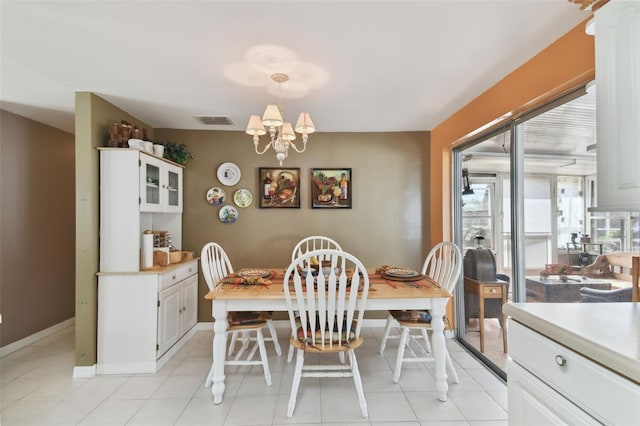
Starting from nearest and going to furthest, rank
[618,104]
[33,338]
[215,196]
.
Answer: [618,104] < [33,338] < [215,196]

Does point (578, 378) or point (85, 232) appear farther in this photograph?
point (85, 232)

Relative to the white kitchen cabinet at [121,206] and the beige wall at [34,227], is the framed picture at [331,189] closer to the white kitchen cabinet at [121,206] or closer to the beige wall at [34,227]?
the white kitchen cabinet at [121,206]

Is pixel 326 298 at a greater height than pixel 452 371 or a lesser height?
greater

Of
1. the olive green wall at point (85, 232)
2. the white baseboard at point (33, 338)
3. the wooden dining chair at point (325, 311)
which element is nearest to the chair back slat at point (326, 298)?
the wooden dining chair at point (325, 311)

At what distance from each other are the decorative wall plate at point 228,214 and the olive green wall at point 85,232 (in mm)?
1286

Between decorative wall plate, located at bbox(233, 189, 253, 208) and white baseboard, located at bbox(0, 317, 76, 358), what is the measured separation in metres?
2.52

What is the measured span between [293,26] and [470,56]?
1.21 m

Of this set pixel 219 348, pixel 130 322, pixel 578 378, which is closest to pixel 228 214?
pixel 130 322

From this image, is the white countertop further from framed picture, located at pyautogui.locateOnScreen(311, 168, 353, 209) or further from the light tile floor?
framed picture, located at pyautogui.locateOnScreen(311, 168, 353, 209)

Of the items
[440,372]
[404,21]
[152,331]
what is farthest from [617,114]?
[152,331]

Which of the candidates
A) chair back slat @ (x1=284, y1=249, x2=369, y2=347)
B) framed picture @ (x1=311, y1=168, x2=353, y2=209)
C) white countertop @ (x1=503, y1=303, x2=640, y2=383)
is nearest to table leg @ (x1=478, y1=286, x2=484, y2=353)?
chair back slat @ (x1=284, y1=249, x2=369, y2=347)

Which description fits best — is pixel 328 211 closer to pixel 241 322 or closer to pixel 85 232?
pixel 241 322

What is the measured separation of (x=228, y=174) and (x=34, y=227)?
215 centimetres

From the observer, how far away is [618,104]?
102 centimetres
